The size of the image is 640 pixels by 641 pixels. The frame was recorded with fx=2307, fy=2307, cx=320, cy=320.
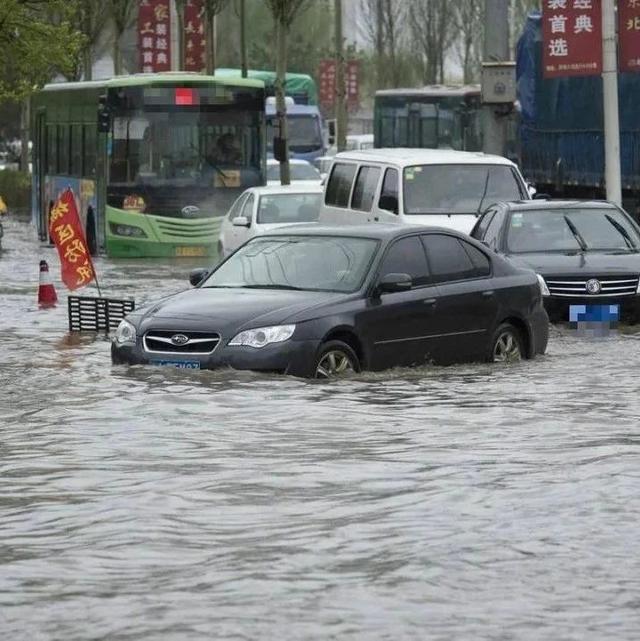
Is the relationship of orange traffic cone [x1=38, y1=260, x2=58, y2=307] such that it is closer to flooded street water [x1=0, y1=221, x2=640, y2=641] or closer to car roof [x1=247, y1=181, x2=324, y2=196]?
car roof [x1=247, y1=181, x2=324, y2=196]

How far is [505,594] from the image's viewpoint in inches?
314

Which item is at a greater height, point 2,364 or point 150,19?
point 150,19

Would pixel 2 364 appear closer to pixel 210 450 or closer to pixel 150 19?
pixel 210 450

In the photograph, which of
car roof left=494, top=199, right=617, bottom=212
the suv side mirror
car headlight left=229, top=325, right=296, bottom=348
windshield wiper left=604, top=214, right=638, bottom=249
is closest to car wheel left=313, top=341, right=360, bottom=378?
car headlight left=229, top=325, right=296, bottom=348

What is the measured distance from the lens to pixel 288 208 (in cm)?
3216

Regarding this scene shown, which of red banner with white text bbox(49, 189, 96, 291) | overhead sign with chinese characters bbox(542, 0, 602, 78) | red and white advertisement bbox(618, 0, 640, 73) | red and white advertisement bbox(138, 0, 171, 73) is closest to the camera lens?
red banner with white text bbox(49, 189, 96, 291)

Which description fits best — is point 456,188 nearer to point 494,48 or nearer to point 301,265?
point 494,48

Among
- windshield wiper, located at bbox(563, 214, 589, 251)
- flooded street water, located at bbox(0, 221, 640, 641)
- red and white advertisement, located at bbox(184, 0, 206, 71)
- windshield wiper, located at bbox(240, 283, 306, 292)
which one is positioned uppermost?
red and white advertisement, located at bbox(184, 0, 206, 71)

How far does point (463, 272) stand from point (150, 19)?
4351 cm

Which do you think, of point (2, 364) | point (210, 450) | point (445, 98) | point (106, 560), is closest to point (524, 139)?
point (445, 98)

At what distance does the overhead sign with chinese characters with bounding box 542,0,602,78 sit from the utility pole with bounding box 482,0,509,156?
0.61 m

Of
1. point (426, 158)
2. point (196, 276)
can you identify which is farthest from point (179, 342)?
point (426, 158)

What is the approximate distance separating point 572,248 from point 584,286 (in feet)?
2.85

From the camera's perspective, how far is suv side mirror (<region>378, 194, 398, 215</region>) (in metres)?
25.5
